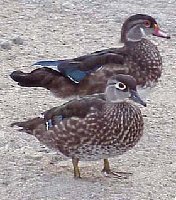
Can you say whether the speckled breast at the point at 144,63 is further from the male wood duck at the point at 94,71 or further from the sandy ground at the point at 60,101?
the sandy ground at the point at 60,101

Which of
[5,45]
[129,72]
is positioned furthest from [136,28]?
[5,45]

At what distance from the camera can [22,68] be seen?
852cm

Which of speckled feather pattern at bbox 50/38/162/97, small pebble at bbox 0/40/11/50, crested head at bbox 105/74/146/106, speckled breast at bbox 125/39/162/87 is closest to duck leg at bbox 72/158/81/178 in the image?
crested head at bbox 105/74/146/106

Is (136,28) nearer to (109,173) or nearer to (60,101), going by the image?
(60,101)

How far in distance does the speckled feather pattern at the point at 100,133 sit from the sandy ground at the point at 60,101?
9.1 inches

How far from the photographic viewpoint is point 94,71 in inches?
271

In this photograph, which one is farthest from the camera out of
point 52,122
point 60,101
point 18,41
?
point 18,41

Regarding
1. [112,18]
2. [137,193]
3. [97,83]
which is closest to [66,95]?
[97,83]

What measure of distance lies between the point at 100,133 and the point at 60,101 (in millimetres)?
2084

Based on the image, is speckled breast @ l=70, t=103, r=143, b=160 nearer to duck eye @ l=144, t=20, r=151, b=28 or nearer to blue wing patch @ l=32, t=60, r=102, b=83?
blue wing patch @ l=32, t=60, r=102, b=83

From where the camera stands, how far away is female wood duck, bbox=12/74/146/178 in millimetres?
5641

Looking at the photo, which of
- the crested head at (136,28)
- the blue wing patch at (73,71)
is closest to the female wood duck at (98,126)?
the blue wing patch at (73,71)

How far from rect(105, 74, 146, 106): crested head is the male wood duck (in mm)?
990

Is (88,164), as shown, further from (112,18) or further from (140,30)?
(112,18)
